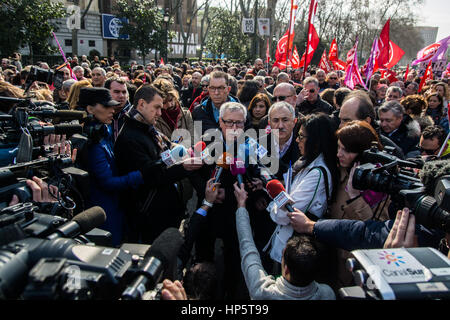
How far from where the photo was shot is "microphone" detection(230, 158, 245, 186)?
7.91ft

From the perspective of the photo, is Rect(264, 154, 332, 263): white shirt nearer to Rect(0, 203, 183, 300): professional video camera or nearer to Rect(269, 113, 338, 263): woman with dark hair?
Rect(269, 113, 338, 263): woman with dark hair

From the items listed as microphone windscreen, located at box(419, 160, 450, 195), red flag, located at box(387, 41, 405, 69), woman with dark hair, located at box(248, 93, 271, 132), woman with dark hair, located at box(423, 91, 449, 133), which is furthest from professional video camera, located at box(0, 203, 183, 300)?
red flag, located at box(387, 41, 405, 69)

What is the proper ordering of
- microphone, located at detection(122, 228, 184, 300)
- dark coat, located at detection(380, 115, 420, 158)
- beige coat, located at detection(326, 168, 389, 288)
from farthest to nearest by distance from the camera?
dark coat, located at detection(380, 115, 420, 158), beige coat, located at detection(326, 168, 389, 288), microphone, located at detection(122, 228, 184, 300)

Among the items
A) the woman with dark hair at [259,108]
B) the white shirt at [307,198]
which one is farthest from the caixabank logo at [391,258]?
the woman with dark hair at [259,108]

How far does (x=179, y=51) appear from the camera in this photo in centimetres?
3975

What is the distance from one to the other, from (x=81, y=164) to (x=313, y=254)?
6.12ft

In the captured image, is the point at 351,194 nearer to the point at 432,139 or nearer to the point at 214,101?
the point at 432,139

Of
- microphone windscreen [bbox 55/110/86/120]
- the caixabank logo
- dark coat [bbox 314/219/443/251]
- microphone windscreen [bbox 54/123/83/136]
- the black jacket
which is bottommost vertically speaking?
dark coat [bbox 314/219/443/251]

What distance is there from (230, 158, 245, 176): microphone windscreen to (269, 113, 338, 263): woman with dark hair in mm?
386

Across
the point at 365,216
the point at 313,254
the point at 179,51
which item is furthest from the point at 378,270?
the point at 179,51

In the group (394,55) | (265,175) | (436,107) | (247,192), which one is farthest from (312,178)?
(394,55)

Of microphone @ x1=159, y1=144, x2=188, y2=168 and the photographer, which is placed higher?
microphone @ x1=159, y1=144, x2=188, y2=168

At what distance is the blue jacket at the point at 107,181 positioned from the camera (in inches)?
98.9

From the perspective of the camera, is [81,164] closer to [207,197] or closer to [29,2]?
[207,197]
